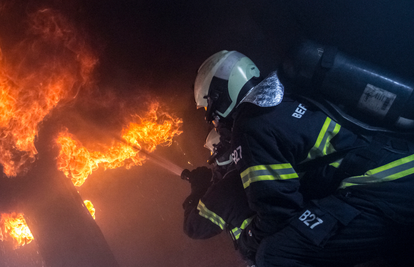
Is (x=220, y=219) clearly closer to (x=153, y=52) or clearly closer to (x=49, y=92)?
(x=153, y=52)

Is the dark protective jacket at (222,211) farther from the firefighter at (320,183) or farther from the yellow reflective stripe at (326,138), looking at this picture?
the yellow reflective stripe at (326,138)

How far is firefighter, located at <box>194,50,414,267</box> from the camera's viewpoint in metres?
2.18

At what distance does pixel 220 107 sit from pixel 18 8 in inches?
128

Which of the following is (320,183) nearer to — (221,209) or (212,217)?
(221,209)

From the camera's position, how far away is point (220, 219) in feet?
10.0

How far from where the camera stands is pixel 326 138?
7.57ft

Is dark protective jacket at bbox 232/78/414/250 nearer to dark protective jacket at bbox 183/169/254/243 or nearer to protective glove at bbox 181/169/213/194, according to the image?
dark protective jacket at bbox 183/169/254/243

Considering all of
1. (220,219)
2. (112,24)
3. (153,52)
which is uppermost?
(112,24)

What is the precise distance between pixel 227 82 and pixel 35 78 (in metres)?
3.10

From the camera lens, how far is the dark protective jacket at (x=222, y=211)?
3.05 metres

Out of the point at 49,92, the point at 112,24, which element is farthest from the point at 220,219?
the point at 49,92

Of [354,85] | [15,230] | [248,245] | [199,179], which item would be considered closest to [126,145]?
[199,179]

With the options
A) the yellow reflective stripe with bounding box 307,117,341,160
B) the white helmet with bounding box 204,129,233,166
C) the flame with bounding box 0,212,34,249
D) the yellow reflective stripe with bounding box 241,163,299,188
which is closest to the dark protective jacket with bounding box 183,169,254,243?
the white helmet with bounding box 204,129,233,166

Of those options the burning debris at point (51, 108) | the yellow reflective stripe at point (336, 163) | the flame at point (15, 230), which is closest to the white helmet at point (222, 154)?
the burning debris at point (51, 108)
